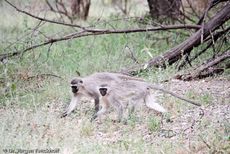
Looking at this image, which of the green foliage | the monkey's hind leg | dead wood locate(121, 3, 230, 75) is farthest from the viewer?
dead wood locate(121, 3, 230, 75)

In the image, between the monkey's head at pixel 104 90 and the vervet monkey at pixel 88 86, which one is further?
the vervet monkey at pixel 88 86

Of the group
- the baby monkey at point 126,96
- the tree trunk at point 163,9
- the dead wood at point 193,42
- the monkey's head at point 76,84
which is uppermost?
the tree trunk at point 163,9

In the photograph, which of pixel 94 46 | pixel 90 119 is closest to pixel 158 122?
pixel 90 119

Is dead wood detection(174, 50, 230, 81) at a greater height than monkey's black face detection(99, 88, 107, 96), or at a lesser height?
greater

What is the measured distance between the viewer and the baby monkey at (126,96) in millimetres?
7078

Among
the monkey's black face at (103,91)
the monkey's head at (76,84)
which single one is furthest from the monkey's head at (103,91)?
the monkey's head at (76,84)

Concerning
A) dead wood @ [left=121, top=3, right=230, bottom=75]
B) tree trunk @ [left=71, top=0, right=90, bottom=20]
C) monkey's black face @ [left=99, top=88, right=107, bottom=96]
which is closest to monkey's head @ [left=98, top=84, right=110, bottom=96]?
monkey's black face @ [left=99, top=88, right=107, bottom=96]

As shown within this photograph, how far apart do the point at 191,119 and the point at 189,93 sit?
3.18 feet

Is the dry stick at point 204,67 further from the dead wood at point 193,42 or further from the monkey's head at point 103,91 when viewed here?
the monkey's head at point 103,91

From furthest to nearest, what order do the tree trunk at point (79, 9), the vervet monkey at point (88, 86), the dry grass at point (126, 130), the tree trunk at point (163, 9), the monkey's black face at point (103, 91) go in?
the tree trunk at point (79, 9), the tree trunk at point (163, 9), the vervet monkey at point (88, 86), the monkey's black face at point (103, 91), the dry grass at point (126, 130)

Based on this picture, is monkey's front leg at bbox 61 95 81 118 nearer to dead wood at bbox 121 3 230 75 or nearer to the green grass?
the green grass

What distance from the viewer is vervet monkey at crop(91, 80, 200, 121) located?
23.2 ft

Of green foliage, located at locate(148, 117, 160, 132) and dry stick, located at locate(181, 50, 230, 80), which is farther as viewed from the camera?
dry stick, located at locate(181, 50, 230, 80)

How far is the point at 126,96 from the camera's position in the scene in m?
7.16
